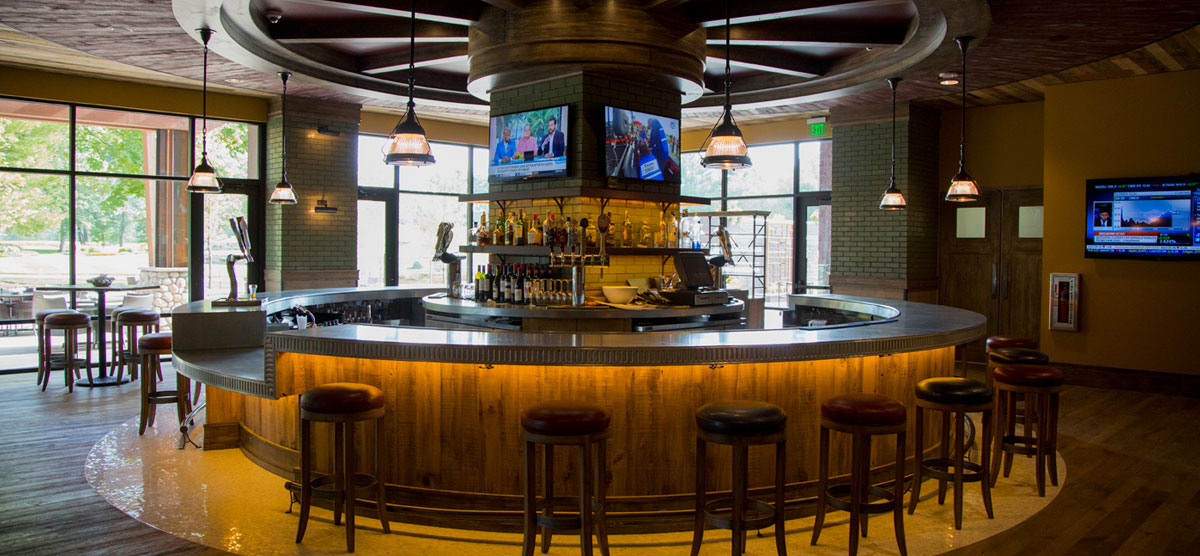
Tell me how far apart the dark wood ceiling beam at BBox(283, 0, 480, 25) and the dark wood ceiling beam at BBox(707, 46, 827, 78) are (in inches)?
93.4

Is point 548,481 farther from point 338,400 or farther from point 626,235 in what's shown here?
point 626,235

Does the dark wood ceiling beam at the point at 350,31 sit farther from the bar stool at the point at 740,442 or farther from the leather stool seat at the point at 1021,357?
the leather stool seat at the point at 1021,357

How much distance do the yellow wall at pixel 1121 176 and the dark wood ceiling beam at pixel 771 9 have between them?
3808mm

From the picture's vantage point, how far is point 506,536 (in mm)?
3979

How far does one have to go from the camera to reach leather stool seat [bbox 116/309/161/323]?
24.6 feet

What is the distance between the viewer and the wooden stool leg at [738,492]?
11.0 ft

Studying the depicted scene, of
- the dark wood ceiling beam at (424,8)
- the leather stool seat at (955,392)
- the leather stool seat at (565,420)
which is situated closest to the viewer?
the leather stool seat at (565,420)

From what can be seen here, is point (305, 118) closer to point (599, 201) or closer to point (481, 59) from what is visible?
point (481, 59)

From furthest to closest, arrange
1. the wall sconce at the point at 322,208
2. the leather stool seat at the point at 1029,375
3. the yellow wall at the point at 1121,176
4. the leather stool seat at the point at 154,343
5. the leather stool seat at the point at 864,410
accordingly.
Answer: the wall sconce at the point at 322,208
the yellow wall at the point at 1121,176
the leather stool seat at the point at 154,343
the leather stool seat at the point at 1029,375
the leather stool seat at the point at 864,410

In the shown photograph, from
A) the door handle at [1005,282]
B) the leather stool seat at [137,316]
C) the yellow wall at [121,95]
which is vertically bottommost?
the leather stool seat at [137,316]

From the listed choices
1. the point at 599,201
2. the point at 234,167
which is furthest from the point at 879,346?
the point at 234,167

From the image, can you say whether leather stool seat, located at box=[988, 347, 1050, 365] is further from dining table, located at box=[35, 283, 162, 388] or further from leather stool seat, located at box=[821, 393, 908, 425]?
dining table, located at box=[35, 283, 162, 388]

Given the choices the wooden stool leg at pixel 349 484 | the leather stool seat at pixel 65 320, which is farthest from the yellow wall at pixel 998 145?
the leather stool seat at pixel 65 320

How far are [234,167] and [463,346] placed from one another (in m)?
7.93
